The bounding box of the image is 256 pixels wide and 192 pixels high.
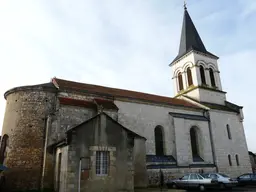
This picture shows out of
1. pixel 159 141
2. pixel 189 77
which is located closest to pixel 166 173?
pixel 159 141

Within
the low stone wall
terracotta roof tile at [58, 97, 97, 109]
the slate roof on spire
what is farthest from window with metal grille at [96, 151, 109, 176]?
the slate roof on spire

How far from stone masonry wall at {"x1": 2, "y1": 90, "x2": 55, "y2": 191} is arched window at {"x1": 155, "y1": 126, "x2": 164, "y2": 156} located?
9116mm

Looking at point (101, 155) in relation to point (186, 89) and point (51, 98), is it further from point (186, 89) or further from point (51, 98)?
point (186, 89)

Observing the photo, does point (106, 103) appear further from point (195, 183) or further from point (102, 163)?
point (195, 183)

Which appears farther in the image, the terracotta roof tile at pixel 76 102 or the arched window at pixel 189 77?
the arched window at pixel 189 77

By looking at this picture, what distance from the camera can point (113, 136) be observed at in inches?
473

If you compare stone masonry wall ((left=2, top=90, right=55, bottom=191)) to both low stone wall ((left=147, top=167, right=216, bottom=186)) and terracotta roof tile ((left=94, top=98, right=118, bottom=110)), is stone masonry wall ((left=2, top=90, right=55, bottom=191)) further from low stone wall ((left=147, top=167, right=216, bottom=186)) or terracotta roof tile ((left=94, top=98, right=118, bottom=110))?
low stone wall ((left=147, top=167, right=216, bottom=186))

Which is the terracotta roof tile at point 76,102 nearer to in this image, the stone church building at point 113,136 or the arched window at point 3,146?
the stone church building at point 113,136

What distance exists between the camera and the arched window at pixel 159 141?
1809cm

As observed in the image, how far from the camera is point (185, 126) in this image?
19.5 m

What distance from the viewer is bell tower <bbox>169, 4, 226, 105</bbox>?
79.8 ft

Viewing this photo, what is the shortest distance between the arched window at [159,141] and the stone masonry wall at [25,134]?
9.12m

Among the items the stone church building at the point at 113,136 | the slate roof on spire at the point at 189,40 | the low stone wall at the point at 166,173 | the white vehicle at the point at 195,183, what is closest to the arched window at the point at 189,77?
the stone church building at the point at 113,136

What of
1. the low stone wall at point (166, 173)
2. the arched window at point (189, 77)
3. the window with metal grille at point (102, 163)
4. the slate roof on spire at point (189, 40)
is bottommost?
the low stone wall at point (166, 173)
